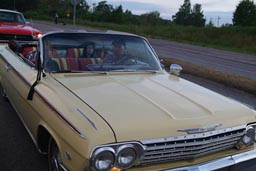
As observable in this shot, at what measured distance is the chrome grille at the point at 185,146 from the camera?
2.60m

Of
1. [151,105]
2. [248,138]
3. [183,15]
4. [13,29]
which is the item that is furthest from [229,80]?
[183,15]

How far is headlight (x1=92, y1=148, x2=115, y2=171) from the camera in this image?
245 cm

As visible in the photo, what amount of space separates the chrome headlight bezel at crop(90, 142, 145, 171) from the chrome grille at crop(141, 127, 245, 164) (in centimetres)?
6

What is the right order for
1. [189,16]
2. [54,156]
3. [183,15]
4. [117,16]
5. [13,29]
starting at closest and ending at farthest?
[54,156] < [13,29] < [117,16] < [189,16] < [183,15]

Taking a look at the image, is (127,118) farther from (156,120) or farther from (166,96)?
(166,96)

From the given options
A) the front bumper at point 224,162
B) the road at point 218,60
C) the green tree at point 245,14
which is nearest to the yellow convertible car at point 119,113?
the front bumper at point 224,162

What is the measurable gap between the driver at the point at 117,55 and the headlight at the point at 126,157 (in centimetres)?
185

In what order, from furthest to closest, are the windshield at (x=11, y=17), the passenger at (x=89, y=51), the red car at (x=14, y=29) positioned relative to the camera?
the windshield at (x=11, y=17)
the red car at (x=14, y=29)
the passenger at (x=89, y=51)

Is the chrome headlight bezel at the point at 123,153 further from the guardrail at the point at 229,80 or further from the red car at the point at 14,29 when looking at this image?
the red car at the point at 14,29

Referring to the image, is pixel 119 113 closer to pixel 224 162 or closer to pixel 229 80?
pixel 224 162

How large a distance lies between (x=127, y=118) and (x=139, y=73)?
60.2 inches

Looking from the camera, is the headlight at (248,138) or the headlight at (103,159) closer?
the headlight at (103,159)

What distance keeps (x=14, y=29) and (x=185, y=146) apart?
952 cm

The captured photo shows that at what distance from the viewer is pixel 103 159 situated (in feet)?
8.20
